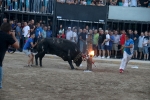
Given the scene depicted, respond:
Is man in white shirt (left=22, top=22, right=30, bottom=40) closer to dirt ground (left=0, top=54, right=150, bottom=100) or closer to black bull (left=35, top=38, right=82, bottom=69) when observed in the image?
black bull (left=35, top=38, right=82, bottom=69)

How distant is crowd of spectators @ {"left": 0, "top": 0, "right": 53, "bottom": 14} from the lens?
26.4 m

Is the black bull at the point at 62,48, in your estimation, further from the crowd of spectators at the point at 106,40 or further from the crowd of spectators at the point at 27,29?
the crowd of spectators at the point at 106,40

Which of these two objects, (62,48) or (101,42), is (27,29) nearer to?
(101,42)

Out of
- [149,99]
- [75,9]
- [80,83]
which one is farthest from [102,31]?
[149,99]

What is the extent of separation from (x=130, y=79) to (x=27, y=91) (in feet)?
16.8

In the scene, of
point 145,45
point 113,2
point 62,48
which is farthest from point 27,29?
point 145,45

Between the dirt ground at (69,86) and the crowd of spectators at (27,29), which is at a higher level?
the crowd of spectators at (27,29)

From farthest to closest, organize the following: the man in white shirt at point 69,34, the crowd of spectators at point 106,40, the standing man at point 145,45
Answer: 1. the man in white shirt at point 69,34
2. the standing man at point 145,45
3. the crowd of spectators at point 106,40

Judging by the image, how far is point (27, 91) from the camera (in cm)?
1086

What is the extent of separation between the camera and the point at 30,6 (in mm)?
26719

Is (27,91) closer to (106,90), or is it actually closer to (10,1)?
(106,90)

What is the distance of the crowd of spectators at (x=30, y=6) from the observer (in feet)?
86.7

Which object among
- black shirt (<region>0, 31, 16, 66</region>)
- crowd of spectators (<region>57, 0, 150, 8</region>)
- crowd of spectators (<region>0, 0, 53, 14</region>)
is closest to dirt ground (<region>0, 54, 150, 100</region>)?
black shirt (<region>0, 31, 16, 66</region>)

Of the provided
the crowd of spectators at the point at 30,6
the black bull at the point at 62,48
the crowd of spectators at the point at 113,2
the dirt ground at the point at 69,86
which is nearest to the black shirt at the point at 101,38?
the crowd of spectators at the point at 113,2
